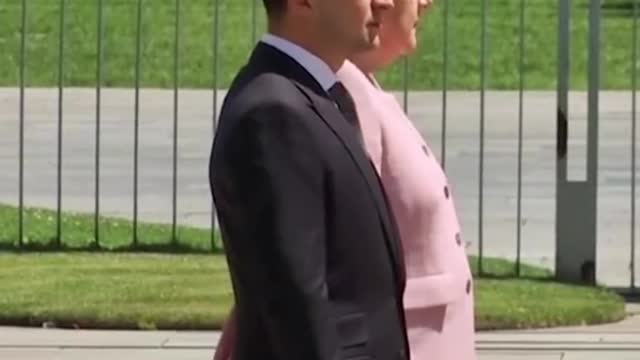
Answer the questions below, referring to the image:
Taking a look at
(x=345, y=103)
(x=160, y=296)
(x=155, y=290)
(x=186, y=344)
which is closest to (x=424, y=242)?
(x=345, y=103)

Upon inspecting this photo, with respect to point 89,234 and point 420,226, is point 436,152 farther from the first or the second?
point 420,226

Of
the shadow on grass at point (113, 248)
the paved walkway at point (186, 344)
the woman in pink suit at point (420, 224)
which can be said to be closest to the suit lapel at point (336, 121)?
the woman in pink suit at point (420, 224)

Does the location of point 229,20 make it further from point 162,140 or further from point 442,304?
point 442,304

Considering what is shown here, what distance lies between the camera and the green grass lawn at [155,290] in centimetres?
865

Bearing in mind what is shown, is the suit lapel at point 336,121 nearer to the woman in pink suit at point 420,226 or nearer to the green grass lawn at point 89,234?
the woman in pink suit at point 420,226

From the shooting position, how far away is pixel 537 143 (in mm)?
15820

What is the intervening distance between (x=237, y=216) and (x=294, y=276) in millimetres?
118

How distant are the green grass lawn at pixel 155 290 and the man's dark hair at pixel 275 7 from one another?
18.4 ft

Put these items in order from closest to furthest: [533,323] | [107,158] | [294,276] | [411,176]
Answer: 1. [294,276]
2. [411,176]
3. [533,323]
4. [107,158]

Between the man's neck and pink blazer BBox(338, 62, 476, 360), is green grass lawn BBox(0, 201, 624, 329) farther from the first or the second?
the man's neck

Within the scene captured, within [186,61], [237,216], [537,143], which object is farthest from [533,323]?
[186,61]

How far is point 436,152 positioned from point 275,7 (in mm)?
11738

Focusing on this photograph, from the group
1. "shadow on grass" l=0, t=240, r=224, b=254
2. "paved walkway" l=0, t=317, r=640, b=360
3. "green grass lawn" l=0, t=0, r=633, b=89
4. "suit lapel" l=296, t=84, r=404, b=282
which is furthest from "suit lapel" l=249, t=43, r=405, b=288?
"green grass lawn" l=0, t=0, r=633, b=89

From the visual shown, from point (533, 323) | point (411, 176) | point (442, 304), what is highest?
point (411, 176)
